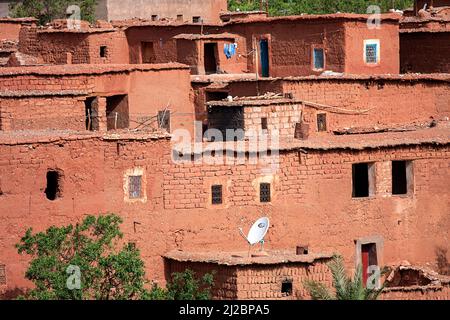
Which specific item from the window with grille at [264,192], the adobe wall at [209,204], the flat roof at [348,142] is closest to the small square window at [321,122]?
the flat roof at [348,142]

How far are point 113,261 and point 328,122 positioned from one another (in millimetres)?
8609

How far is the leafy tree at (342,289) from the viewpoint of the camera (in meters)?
41.1

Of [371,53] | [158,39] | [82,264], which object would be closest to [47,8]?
[158,39]

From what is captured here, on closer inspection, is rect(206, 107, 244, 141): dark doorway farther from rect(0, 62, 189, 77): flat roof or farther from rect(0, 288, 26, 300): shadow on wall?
rect(0, 288, 26, 300): shadow on wall

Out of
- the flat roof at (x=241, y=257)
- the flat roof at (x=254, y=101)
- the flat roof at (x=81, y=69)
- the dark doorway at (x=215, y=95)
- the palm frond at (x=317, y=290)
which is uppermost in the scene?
the flat roof at (x=81, y=69)

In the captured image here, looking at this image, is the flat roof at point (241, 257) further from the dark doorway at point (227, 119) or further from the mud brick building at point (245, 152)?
the dark doorway at point (227, 119)

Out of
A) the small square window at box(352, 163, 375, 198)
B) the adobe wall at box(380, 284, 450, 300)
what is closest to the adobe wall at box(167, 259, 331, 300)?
the adobe wall at box(380, 284, 450, 300)

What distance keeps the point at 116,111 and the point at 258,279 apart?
25.6ft

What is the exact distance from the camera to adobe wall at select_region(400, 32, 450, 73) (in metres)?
53.1

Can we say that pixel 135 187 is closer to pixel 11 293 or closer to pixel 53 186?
pixel 53 186

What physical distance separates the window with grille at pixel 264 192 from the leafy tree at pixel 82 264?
3016 millimetres
